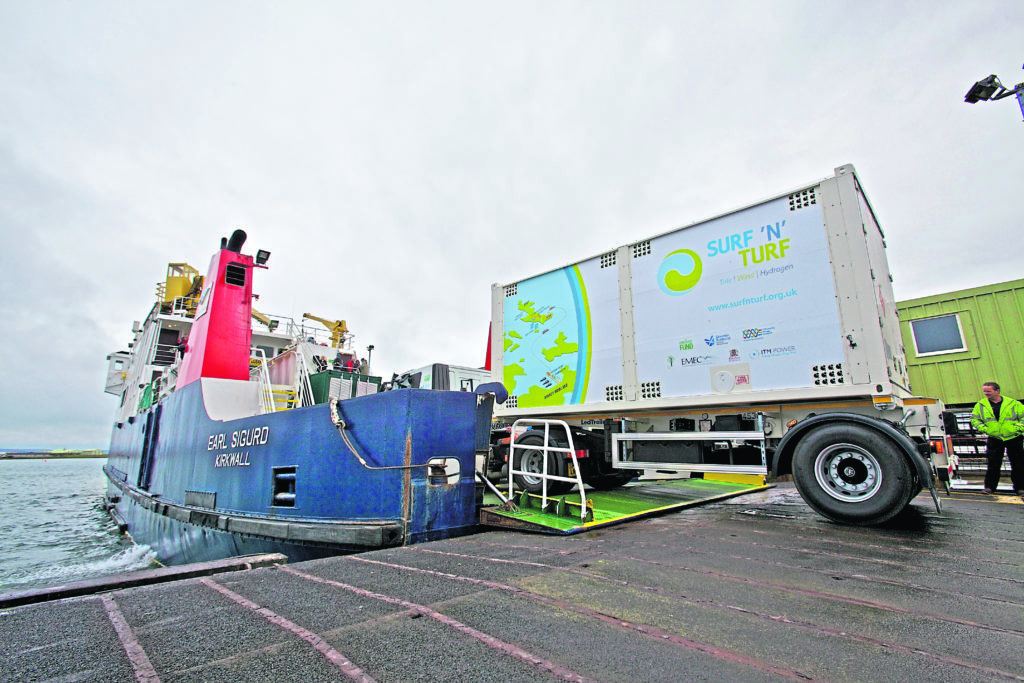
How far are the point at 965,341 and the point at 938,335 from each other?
1.59 ft

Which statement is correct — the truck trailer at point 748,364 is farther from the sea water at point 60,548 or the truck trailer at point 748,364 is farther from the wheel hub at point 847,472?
the sea water at point 60,548

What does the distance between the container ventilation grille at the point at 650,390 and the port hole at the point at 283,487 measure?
4204 millimetres

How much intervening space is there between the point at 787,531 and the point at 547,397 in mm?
3459

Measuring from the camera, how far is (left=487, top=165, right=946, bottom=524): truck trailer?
14.1 feet

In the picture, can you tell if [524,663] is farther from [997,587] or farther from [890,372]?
[890,372]

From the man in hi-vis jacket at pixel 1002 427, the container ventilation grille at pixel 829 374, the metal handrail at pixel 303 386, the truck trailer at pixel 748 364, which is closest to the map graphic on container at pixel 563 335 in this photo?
the truck trailer at pixel 748 364

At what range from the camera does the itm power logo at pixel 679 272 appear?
18.1ft

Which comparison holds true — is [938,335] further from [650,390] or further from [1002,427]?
[650,390]

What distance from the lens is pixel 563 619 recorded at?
2031 mm

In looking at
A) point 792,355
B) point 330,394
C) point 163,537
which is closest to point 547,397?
point 792,355

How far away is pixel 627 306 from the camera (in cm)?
607

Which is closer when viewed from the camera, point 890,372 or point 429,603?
point 429,603

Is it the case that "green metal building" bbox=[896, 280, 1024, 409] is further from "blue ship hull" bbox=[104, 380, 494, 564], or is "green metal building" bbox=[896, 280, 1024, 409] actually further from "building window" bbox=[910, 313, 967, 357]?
"blue ship hull" bbox=[104, 380, 494, 564]

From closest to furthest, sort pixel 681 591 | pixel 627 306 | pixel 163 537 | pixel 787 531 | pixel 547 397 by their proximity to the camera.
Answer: pixel 681 591 → pixel 787 531 → pixel 627 306 → pixel 547 397 → pixel 163 537
